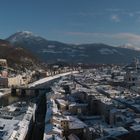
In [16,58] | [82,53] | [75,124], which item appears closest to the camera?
[75,124]

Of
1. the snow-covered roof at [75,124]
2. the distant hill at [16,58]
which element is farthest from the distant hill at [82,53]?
the snow-covered roof at [75,124]

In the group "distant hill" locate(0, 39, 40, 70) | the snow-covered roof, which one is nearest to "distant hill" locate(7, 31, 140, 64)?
"distant hill" locate(0, 39, 40, 70)

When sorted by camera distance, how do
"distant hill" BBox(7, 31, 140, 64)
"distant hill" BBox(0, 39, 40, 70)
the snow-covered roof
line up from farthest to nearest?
"distant hill" BBox(7, 31, 140, 64) → "distant hill" BBox(0, 39, 40, 70) → the snow-covered roof

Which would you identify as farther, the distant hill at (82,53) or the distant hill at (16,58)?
the distant hill at (82,53)

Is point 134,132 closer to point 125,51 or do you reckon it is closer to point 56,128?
point 56,128

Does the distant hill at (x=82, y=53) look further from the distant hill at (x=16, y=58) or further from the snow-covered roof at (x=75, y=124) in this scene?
the snow-covered roof at (x=75, y=124)

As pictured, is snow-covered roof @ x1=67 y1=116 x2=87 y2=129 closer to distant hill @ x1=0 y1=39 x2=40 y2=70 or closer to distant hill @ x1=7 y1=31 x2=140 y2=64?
distant hill @ x1=0 y1=39 x2=40 y2=70

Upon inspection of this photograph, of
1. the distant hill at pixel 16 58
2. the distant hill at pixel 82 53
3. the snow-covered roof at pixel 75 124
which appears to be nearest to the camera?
the snow-covered roof at pixel 75 124

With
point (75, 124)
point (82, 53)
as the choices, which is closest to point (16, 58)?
point (75, 124)

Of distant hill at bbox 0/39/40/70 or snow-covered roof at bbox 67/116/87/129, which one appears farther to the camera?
distant hill at bbox 0/39/40/70

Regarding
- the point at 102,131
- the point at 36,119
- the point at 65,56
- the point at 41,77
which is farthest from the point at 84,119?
the point at 65,56

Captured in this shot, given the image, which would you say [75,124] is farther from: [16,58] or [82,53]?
[82,53]
